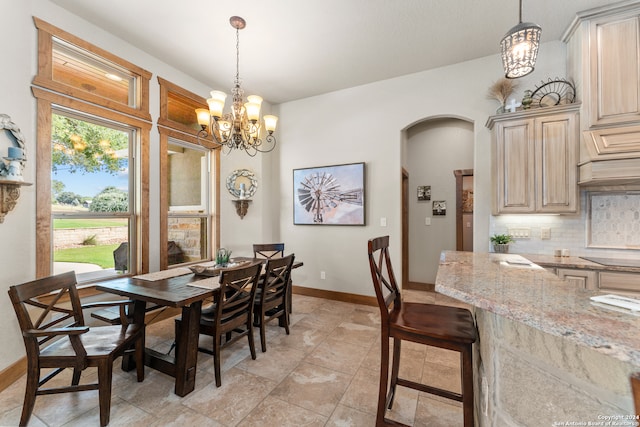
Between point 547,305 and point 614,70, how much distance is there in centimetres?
293

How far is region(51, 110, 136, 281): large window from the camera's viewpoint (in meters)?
2.55

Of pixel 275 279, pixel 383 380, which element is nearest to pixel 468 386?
pixel 383 380

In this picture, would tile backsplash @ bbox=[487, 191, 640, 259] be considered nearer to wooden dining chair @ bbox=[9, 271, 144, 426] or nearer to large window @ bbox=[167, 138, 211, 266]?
wooden dining chair @ bbox=[9, 271, 144, 426]

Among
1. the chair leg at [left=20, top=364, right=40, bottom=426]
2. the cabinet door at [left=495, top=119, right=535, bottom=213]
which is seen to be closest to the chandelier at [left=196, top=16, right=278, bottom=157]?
the chair leg at [left=20, top=364, right=40, bottom=426]

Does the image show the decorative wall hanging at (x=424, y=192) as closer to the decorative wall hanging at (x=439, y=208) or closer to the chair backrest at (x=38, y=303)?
the decorative wall hanging at (x=439, y=208)

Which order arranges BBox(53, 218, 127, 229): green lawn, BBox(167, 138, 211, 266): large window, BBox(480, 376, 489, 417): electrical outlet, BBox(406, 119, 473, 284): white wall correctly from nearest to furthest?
BBox(480, 376, 489, 417): electrical outlet → BBox(53, 218, 127, 229): green lawn → BBox(167, 138, 211, 266): large window → BBox(406, 119, 473, 284): white wall

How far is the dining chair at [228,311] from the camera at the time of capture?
2020 millimetres

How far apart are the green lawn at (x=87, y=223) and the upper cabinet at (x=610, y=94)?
4709 mm

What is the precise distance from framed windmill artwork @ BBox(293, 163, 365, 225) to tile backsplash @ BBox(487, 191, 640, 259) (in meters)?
1.84

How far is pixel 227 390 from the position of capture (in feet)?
6.59

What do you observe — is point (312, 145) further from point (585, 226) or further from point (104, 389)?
point (104, 389)

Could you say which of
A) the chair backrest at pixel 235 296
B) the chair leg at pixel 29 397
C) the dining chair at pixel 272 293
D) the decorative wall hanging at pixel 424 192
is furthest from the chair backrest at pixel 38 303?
the decorative wall hanging at pixel 424 192

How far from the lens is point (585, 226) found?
2.78 meters

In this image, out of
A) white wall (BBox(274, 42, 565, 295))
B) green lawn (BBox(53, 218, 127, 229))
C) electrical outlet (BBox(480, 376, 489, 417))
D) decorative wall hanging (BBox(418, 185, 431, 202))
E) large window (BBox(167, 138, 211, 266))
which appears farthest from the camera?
decorative wall hanging (BBox(418, 185, 431, 202))
